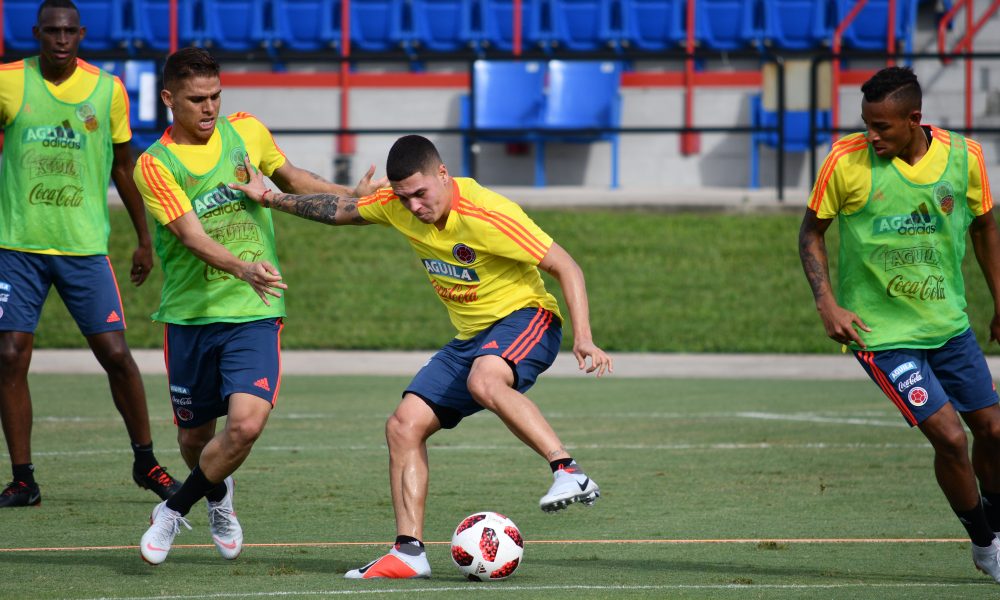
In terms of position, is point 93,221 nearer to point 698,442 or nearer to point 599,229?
point 698,442

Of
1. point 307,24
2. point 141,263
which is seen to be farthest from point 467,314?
point 307,24

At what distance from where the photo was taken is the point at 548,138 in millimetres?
20875

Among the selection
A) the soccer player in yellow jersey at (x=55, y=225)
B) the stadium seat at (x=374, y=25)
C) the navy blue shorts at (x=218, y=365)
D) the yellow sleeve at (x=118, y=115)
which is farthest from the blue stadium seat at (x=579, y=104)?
the navy blue shorts at (x=218, y=365)

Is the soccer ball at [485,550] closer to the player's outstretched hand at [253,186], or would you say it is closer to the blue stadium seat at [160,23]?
the player's outstretched hand at [253,186]

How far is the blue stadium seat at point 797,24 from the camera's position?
22.1 m

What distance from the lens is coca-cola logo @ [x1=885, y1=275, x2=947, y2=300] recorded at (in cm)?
608

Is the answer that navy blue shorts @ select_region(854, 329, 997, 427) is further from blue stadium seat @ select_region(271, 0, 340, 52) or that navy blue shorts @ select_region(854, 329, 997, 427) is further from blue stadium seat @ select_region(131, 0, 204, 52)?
blue stadium seat @ select_region(131, 0, 204, 52)

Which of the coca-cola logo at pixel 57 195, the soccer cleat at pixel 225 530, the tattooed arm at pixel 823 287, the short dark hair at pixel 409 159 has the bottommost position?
the soccer cleat at pixel 225 530

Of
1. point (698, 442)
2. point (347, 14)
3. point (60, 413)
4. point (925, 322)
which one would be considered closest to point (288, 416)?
point (60, 413)

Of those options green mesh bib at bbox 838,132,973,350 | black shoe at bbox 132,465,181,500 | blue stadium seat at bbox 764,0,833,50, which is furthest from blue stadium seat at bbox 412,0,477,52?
green mesh bib at bbox 838,132,973,350

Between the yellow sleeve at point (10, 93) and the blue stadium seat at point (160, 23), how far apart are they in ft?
49.1

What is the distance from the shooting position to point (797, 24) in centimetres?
2231

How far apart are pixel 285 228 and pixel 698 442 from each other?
349 inches

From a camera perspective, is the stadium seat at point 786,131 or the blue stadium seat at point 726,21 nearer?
the stadium seat at point 786,131
